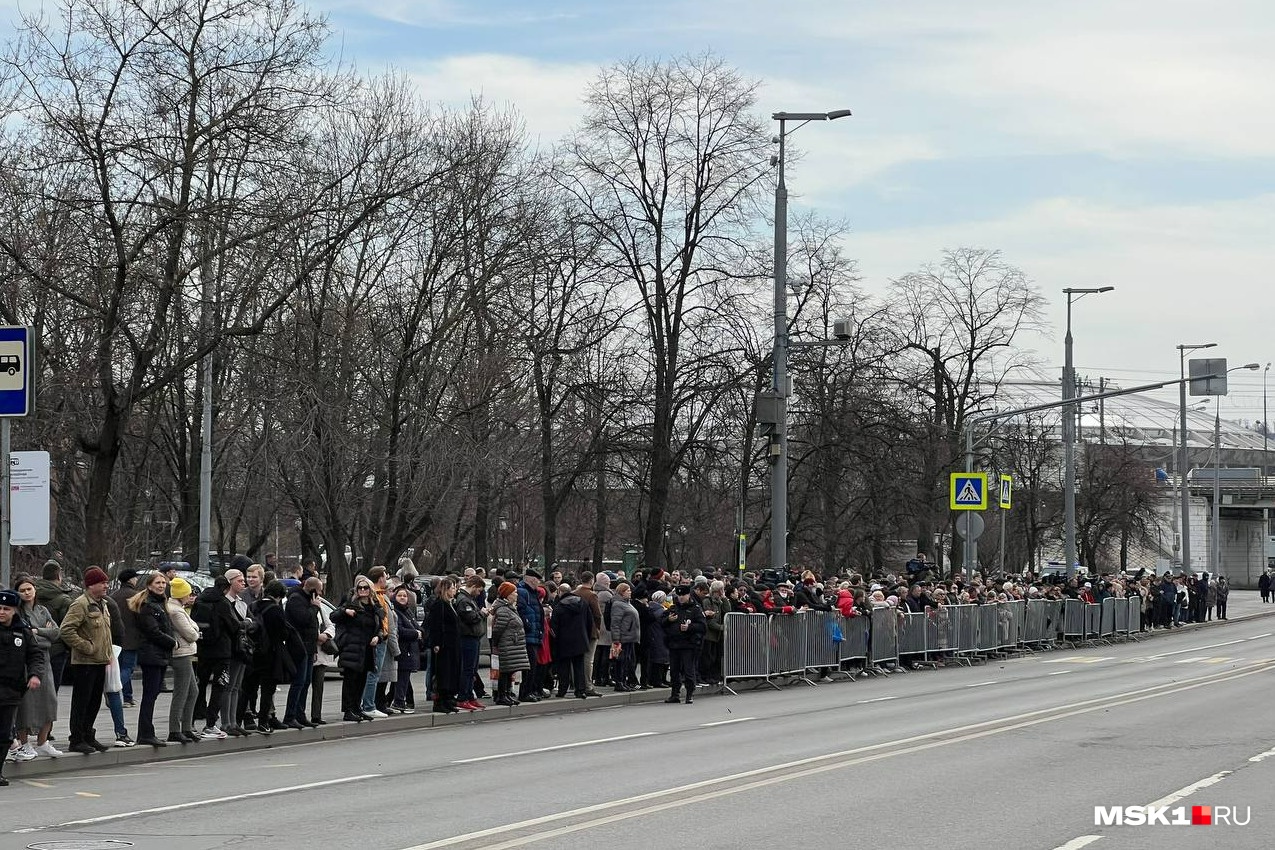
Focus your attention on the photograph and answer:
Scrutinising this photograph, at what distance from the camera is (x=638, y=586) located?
2553 cm

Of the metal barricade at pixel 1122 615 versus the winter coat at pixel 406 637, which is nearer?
the winter coat at pixel 406 637

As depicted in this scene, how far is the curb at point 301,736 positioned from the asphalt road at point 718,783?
277 mm

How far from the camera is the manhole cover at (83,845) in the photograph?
9.95m

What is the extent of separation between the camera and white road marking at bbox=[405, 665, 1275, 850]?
10273 mm

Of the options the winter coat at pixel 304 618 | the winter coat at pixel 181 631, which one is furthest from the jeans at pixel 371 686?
the winter coat at pixel 181 631

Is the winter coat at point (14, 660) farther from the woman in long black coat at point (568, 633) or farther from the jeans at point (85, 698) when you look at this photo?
the woman in long black coat at point (568, 633)

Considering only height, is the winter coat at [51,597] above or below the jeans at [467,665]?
above

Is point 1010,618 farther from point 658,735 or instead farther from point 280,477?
point 658,735

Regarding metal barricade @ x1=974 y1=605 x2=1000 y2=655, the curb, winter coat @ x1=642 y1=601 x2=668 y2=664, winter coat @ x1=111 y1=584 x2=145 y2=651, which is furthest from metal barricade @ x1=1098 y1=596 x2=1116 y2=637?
winter coat @ x1=111 y1=584 x2=145 y2=651

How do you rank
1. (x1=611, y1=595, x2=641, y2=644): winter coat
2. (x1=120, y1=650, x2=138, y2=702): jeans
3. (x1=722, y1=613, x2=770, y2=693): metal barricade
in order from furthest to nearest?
(x1=722, y1=613, x2=770, y2=693): metal barricade < (x1=611, y1=595, x2=641, y2=644): winter coat < (x1=120, y1=650, x2=138, y2=702): jeans

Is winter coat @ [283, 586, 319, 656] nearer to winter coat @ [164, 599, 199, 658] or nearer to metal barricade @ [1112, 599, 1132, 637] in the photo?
winter coat @ [164, 599, 199, 658]

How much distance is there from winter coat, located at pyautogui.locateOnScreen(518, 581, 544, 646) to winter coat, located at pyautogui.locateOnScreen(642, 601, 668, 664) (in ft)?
7.90

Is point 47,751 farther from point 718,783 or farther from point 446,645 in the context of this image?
point 718,783

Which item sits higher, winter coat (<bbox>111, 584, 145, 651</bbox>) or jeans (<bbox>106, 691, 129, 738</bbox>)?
winter coat (<bbox>111, 584, 145, 651</bbox>)
